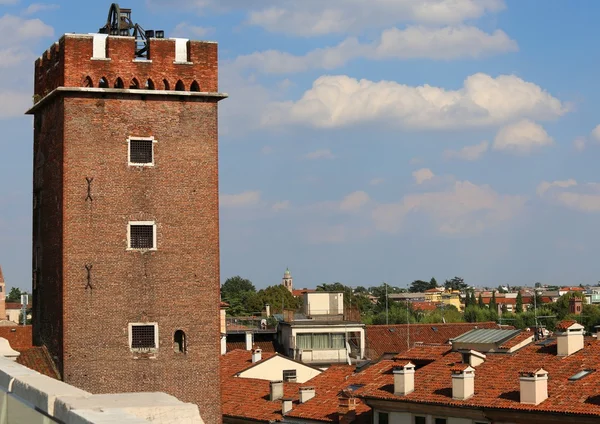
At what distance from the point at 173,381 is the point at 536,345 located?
11.8 m

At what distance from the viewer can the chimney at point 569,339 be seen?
32.8 meters

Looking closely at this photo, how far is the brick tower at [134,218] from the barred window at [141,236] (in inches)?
1.2

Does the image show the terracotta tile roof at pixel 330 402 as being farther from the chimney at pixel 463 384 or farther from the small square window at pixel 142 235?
Result: the small square window at pixel 142 235

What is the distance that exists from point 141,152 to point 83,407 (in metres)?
23.0

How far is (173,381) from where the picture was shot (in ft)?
97.1

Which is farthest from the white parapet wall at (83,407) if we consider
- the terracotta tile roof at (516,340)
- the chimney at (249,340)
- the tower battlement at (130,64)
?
the chimney at (249,340)

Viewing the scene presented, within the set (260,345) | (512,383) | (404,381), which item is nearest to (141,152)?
(404,381)

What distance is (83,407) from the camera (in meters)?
7.21

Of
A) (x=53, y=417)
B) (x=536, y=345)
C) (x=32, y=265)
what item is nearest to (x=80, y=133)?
(x=32, y=265)

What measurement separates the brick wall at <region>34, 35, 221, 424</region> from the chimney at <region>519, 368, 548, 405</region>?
308 inches

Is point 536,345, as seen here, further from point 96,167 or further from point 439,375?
point 96,167

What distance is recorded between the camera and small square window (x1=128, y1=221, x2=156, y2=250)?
29625 millimetres

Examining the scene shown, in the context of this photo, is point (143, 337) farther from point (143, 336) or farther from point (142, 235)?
point (142, 235)

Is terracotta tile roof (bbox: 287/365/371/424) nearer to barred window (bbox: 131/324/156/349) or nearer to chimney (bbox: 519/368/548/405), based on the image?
chimney (bbox: 519/368/548/405)
